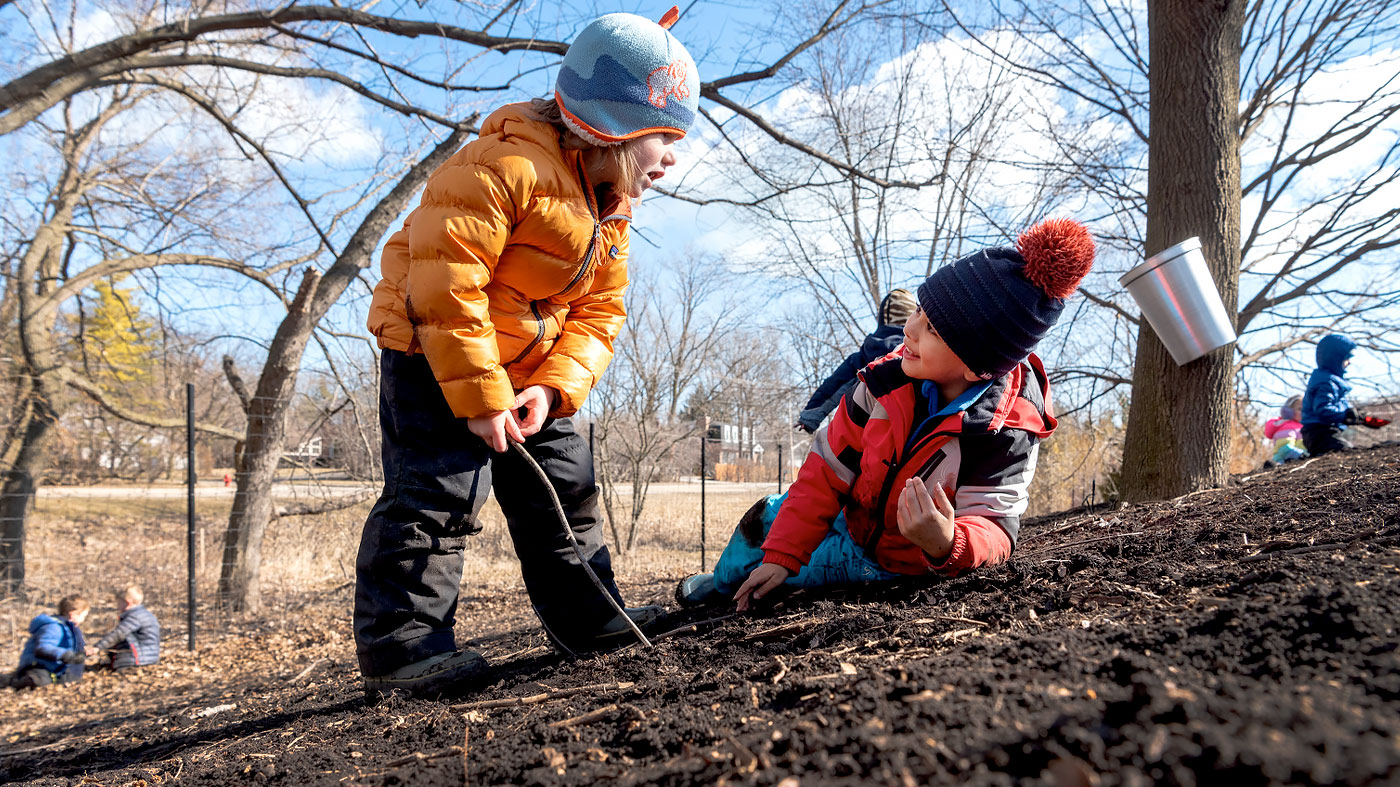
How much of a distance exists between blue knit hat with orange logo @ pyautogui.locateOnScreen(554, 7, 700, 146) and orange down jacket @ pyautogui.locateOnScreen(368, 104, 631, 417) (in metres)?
0.14

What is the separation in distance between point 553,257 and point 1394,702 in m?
1.98

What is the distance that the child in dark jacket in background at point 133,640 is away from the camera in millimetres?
5754

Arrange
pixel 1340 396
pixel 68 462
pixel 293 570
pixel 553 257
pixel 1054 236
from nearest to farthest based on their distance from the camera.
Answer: pixel 1054 236, pixel 553 257, pixel 1340 396, pixel 293 570, pixel 68 462

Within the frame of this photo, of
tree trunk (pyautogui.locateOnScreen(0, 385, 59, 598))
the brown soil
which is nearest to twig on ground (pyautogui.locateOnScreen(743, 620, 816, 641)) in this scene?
the brown soil

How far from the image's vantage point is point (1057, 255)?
6.42 ft

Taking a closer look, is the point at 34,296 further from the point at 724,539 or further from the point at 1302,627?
the point at 1302,627

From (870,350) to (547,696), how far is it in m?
3.85

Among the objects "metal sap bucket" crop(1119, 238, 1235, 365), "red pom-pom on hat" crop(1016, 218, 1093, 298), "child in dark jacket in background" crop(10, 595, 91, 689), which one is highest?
"metal sap bucket" crop(1119, 238, 1235, 365)

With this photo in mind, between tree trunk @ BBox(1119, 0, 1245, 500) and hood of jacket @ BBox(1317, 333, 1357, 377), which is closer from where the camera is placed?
tree trunk @ BBox(1119, 0, 1245, 500)

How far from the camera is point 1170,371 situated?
398 centimetres

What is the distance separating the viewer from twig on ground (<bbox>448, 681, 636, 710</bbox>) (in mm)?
Answer: 1668

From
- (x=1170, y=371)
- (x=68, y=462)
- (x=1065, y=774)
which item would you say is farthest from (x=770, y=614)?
(x=68, y=462)

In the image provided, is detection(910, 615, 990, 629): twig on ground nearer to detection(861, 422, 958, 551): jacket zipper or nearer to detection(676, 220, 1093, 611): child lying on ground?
detection(676, 220, 1093, 611): child lying on ground

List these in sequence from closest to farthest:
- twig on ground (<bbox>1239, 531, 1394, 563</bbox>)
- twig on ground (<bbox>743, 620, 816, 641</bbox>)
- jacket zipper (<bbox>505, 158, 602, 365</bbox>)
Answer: twig on ground (<bbox>1239, 531, 1394, 563</bbox>)
twig on ground (<bbox>743, 620, 816, 641</bbox>)
jacket zipper (<bbox>505, 158, 602, 365</bbox>)
